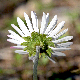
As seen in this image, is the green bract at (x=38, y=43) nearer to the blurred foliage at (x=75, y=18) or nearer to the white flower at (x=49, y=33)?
the white flower at (x=49, y=33)

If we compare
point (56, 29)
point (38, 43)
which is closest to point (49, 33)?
point (56, 29)

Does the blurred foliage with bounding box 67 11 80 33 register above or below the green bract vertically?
above

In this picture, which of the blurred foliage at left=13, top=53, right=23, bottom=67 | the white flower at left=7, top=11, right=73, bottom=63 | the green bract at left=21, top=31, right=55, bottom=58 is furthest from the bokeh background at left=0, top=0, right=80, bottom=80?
the green bract at left=21, top=31, right=55, bottom=58

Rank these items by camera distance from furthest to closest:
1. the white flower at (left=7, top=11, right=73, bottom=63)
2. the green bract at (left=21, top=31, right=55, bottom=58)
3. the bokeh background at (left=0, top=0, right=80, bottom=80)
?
the bokeh background at (left=0, top=0, right=80, bottom=80)
the white flower at (left=7, top=11, right=73, bottom=63)
the green bract at (left=21, top=31, right=55, bottom=58)

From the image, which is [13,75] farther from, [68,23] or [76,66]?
[68,23]

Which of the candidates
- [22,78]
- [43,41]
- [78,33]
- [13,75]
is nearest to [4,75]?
[13,75]

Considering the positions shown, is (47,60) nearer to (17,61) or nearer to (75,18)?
(17,61)

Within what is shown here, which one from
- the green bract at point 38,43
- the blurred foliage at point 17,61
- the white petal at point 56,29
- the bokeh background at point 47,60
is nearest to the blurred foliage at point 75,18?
the bokeh background at point 47,60

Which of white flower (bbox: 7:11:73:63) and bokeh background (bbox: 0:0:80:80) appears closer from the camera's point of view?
white flower (bbox: 7:11:73:63)

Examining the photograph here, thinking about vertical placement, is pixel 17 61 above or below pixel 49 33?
below

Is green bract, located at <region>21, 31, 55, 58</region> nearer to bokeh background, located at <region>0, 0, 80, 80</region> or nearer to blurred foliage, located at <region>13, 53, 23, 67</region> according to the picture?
bokeh background, located at <region>0, 0, 80, 80</region>
